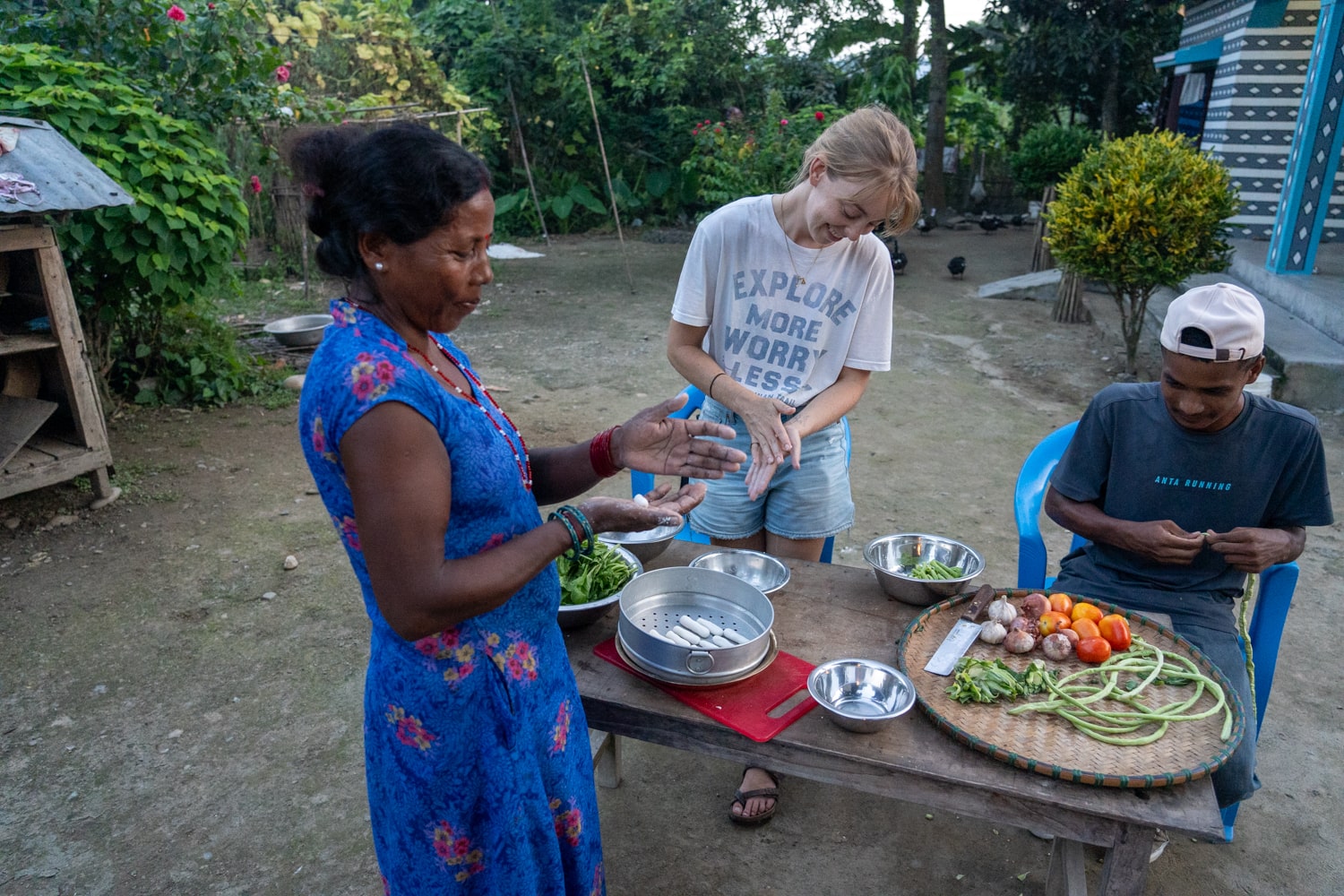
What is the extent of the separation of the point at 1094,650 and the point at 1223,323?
95 centimetres

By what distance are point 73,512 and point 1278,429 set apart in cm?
556

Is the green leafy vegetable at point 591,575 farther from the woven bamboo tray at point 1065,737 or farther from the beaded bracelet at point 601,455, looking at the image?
the woven bamboo tray at point 1065,737

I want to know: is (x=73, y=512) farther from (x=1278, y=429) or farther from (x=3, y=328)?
(x=1278, y=429)

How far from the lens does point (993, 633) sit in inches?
85.9

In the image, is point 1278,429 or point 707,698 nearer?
point 707,698

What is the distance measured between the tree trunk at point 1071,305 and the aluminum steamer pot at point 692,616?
843cm

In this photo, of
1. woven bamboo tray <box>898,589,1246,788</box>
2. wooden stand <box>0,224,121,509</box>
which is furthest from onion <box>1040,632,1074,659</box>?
wooden stand <box>0,224,121,509</box>

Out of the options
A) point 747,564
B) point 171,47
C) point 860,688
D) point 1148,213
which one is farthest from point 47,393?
point 1148,213

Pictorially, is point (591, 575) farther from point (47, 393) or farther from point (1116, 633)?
point (47, 393)

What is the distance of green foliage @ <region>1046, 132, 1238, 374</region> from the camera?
21.2 ft

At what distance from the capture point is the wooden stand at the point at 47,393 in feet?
15.2

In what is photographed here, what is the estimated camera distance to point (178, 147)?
550cm

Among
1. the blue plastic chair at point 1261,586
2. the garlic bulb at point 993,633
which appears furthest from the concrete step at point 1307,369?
the garlic bulb at point 993,633

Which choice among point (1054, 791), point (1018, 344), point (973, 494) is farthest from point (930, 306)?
point (1054, 791)
